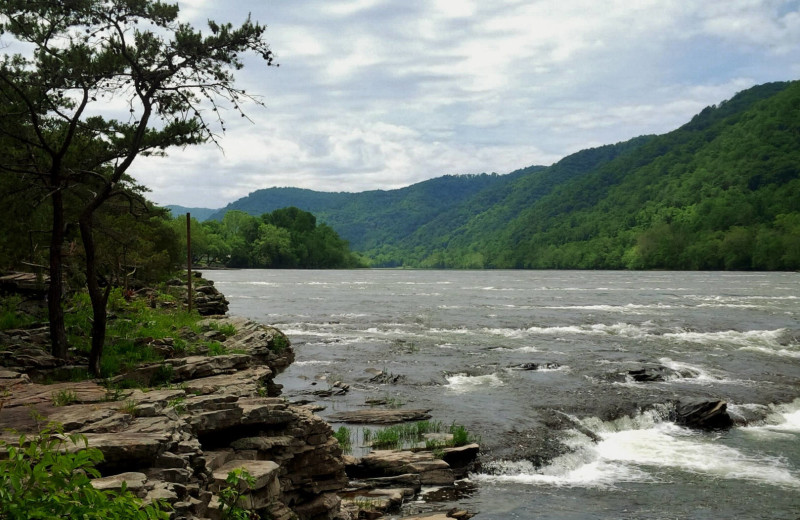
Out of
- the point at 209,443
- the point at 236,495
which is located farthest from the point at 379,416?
the point at 236,495

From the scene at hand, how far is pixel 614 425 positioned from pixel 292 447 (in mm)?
12024

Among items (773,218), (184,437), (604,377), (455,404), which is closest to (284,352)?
(455,404)

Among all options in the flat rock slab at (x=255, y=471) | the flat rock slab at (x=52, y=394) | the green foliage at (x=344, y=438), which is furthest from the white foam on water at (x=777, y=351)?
the flat rock slab at (x=52, y=394)

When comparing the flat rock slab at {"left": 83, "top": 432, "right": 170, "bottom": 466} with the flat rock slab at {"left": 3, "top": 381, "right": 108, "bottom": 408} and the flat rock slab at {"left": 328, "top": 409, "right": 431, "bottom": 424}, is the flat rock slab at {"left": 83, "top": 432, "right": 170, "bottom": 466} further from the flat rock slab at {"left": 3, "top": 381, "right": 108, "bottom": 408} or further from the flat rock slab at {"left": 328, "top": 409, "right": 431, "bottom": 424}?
the flat rock slab at {"left": 328, "top": 409, "right": 431, "bottom": 424}

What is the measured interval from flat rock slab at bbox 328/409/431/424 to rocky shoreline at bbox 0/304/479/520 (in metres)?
3.20

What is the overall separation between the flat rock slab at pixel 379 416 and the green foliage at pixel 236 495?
32.9 ft

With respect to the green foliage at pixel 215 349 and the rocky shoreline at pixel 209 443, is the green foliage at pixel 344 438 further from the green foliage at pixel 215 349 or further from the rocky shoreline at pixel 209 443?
the green foliage at pixel 215 349

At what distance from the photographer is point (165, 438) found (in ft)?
30.0

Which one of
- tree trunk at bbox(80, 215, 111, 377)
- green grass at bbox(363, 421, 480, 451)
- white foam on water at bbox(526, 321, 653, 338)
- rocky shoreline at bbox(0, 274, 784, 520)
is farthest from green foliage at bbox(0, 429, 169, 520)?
white foam on water at bbox(526, 321, 653, 338)

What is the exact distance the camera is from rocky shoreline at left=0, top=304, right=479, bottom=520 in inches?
342

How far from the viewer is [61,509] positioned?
205 inches

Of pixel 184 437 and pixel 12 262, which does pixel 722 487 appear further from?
pixel 12 262

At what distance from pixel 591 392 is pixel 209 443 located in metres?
16.4

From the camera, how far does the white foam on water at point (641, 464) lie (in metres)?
15.5
